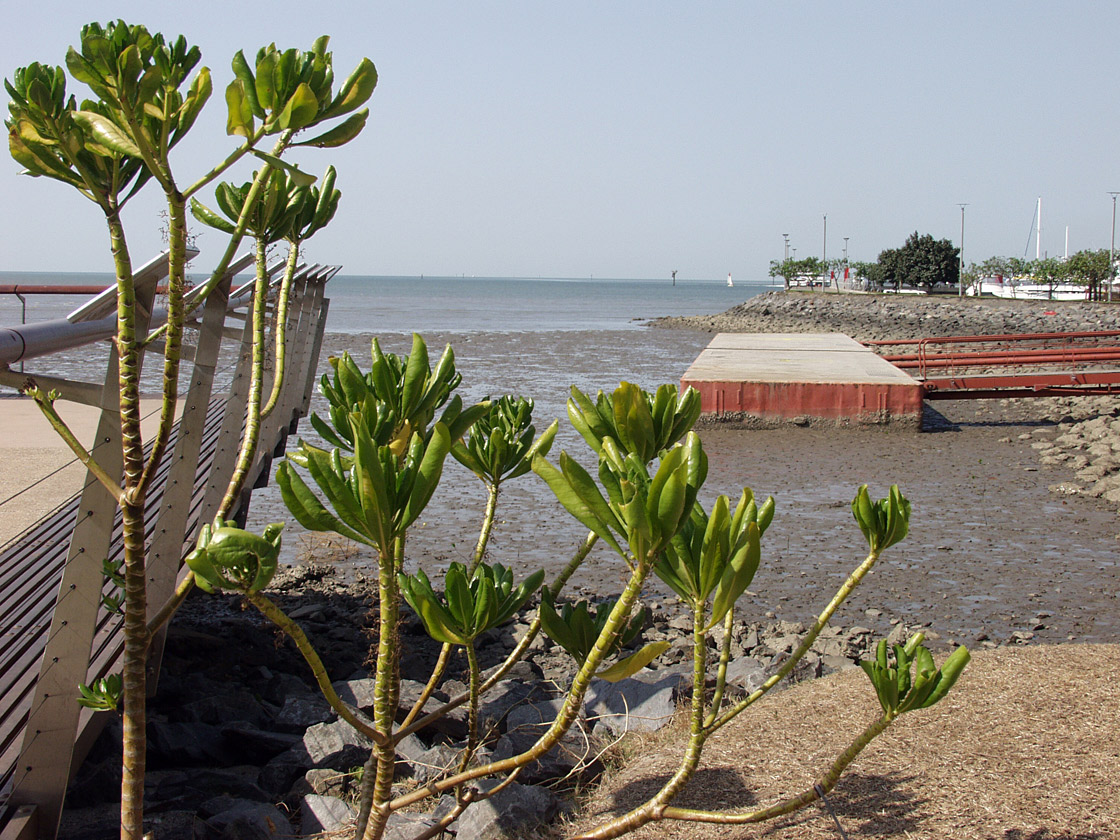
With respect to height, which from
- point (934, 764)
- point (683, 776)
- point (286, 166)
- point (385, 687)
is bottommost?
point (934, 764)

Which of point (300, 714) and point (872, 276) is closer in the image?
point (300, 714)

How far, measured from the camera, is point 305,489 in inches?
55.4

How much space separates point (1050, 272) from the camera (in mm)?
57219

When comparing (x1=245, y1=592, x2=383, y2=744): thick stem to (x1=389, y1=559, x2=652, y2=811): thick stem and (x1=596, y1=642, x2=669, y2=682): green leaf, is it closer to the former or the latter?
(x1=389, y1=559, x2=652, y2=811): thick stem

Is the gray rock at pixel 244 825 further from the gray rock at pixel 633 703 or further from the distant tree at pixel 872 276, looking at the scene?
the distant tree at pixel 872 276

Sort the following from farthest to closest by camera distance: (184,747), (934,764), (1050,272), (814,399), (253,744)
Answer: (1050,272), (814,399), (253,744), (184,747), (934,764)

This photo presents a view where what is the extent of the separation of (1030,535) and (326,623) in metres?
5.47

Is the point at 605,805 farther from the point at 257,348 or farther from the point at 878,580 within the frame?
the point at 878,580

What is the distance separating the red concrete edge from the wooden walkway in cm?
901

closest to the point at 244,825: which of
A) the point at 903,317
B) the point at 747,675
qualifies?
the point at 747,675

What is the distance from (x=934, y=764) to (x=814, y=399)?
32.8 feet

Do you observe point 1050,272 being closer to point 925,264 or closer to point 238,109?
point 925,264

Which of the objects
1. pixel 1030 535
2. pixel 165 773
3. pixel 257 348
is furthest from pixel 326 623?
pixel 1030 535

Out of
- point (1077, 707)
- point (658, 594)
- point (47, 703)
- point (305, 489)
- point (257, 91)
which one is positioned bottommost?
point (658, 594)
